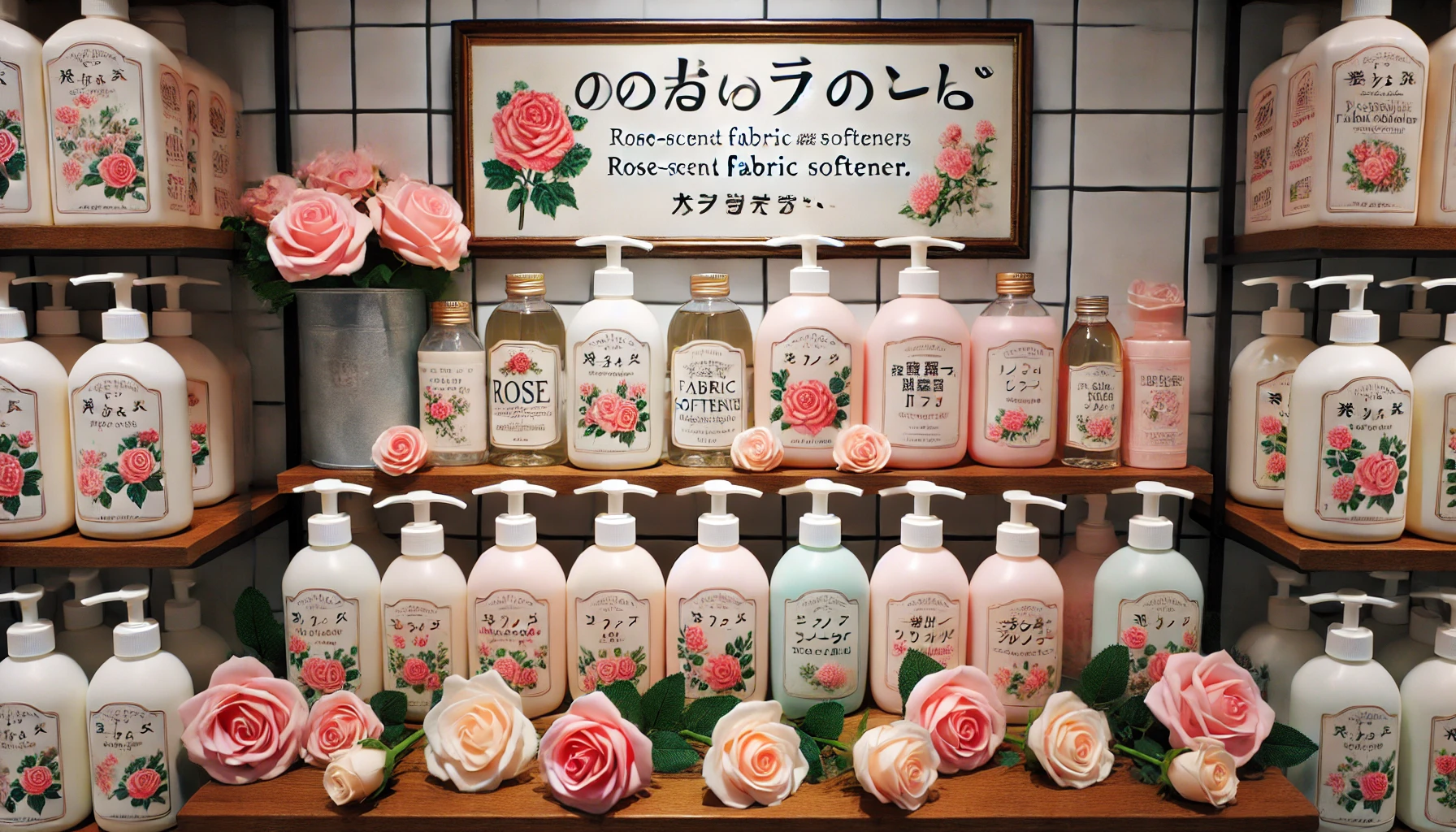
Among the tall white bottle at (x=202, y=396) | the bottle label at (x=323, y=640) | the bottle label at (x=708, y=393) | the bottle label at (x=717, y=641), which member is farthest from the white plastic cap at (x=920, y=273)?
the tall white bottle at (x=202, y=396)

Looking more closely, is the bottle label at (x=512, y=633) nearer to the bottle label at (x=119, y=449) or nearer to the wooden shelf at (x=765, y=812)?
the wooden shelf at (x=765, y=812)

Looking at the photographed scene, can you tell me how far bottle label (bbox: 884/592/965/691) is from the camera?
1.11 meters

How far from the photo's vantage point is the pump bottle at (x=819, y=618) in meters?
1.11

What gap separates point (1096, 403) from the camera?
116cm

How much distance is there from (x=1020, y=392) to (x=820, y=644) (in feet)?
1.24

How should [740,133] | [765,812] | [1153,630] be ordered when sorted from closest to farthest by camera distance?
[765,812] → [1153,630] → [740,133]

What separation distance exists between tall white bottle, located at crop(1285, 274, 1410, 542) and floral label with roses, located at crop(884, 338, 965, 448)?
0.36 m

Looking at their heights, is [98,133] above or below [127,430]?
above

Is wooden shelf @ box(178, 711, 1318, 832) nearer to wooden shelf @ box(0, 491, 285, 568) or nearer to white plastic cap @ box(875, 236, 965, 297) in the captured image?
wooden shelf @ box(0, 491, 285, 568)

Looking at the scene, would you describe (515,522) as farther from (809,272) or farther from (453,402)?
(809,272)

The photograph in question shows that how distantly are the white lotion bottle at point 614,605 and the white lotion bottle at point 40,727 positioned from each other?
0.54m

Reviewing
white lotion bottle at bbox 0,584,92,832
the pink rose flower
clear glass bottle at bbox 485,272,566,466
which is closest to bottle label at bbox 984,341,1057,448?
clear glass bottle at bbox 485,272,566,466

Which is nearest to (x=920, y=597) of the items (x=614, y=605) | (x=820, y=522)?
(x=820, y=522)

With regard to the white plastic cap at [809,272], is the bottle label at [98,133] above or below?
above
